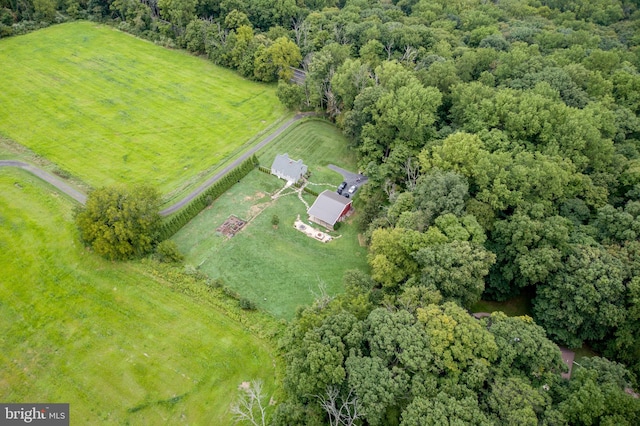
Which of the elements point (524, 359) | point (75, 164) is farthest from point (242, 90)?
point (524, 359)

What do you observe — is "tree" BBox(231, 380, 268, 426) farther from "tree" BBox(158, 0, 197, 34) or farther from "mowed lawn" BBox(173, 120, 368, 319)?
"tree" BBox(158, 0, 197, 34)

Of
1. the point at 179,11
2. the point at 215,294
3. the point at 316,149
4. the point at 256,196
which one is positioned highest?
the point at 179,11

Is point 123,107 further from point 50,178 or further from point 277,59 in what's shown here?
point 277,59

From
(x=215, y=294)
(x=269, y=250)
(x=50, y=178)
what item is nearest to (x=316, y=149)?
(x=269, y=250)

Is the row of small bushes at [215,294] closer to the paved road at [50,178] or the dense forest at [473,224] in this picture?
the dense forest at [473,224]

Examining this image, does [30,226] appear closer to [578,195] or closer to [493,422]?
[493,422]

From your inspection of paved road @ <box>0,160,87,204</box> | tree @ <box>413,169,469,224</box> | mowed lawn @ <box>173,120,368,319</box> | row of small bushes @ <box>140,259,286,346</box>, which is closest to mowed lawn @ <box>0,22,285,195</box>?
paved road @ <box>0,160,87,204</box>

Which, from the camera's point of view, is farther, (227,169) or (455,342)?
(227,169)
